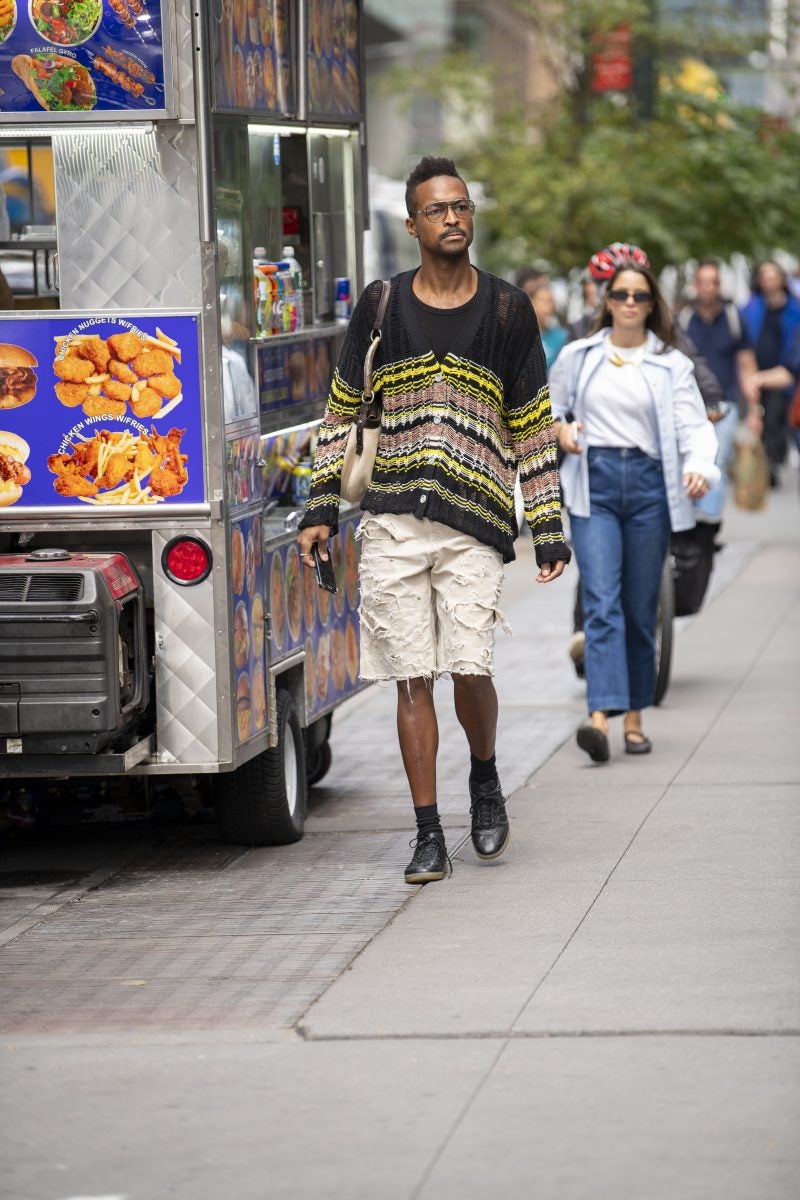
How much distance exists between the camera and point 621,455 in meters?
8.79

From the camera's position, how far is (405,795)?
27.5 feet

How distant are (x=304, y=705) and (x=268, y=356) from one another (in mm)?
1164

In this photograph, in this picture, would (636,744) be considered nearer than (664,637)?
Yes

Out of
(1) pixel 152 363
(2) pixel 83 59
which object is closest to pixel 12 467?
(1) pixel 152 363

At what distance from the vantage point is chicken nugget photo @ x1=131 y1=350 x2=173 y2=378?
22.1ft

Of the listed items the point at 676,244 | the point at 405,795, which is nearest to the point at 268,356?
the point at 405,795

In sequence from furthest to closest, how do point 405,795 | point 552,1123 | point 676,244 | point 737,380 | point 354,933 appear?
point 676,244
point 737,380
point 405,795
point 354,933
point 552,1123

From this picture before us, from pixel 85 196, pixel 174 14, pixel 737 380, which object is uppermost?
pixel 174 14

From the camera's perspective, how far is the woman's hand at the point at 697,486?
8430mm

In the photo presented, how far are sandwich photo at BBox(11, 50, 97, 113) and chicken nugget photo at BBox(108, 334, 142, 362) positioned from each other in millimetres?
664

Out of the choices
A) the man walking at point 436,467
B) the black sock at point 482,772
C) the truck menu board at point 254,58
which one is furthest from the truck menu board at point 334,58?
the black sock at point 482,772

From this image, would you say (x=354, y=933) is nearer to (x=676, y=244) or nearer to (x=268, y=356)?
(x=268, y=356)

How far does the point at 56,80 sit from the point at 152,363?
86cm

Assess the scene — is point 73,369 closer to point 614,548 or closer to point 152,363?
point 152,363
